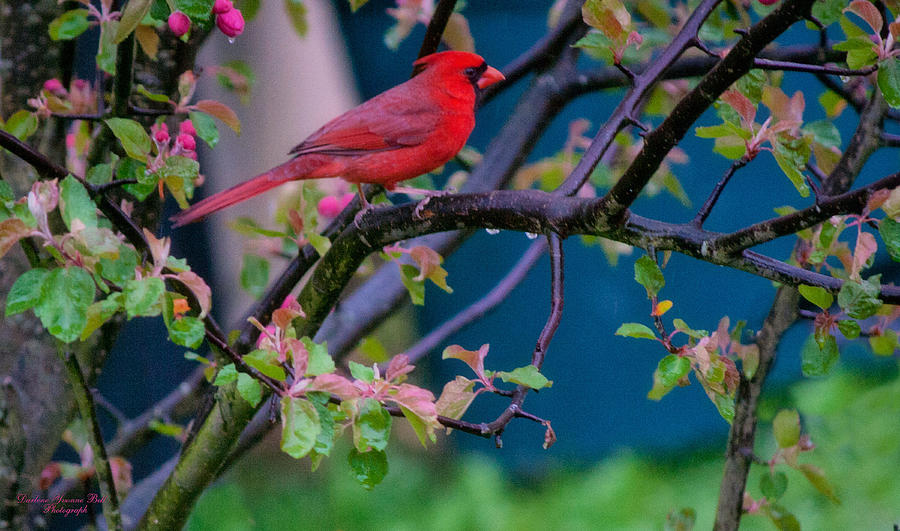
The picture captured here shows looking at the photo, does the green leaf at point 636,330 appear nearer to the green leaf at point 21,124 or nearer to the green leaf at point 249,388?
the green leaf at point 249,388

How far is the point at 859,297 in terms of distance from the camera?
0.75 m

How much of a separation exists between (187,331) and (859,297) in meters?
0.61

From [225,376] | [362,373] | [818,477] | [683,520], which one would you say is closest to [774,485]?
[818,477]

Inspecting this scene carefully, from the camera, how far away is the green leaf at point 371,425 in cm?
78

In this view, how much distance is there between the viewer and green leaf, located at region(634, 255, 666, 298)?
2.72ft

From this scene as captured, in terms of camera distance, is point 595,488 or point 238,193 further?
point 595,488

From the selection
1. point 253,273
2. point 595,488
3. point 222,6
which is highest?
point 222,6

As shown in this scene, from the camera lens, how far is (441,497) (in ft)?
9.78

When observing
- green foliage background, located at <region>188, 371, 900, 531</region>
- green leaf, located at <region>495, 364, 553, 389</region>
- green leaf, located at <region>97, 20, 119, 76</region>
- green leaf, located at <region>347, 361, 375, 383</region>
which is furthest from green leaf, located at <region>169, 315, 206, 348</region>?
green foliage background, located at <region>188, 371, 900, 531</region>

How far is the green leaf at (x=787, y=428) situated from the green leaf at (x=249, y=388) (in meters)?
0.72

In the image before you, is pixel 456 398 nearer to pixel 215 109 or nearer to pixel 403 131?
pixel 215 109

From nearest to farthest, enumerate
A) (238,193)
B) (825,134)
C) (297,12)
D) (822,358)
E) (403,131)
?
(822,358) → (825,134) → (238,193) → (403,131) → (297,12)

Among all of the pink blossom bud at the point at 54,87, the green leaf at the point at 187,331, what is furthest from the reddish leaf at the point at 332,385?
the pink blossom bud at the point at 54,87

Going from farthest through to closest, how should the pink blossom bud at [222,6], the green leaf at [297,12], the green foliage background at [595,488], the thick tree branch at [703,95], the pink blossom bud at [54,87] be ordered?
the green foliage background at [595,488] < the green leaf at [297,12] < the pink blossom bud at [54,87] < the pink blossom bud at [222,6] < the thick tree branch at [703,95]
